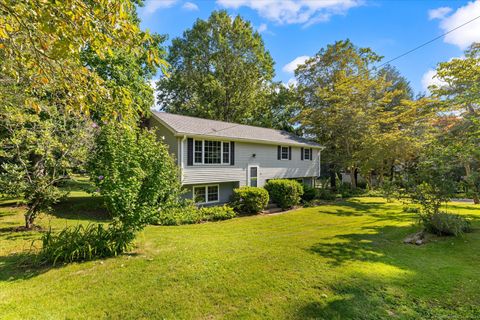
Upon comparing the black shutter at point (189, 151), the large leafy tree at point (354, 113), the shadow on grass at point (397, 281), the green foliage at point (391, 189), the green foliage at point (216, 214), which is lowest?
the shadow on grass at point (397, 281)

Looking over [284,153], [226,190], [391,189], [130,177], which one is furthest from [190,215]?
[284,153]

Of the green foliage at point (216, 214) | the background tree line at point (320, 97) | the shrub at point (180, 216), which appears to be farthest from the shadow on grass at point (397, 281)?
the background tree line at point (320, 97)

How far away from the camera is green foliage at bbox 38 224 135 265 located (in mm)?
5211

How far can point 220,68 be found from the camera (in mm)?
27812

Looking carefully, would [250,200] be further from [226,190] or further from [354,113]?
[354,113]

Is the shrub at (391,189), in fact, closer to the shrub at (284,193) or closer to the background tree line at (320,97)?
the shrub at (284,193)

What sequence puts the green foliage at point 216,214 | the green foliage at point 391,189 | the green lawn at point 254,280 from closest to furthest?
the green lawn at point 254,280 → the green foliage at point 391,189 → the green foliage at point 216,214

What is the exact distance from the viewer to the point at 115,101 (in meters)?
3.36

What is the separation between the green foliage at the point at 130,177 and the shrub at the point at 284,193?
30.7ft

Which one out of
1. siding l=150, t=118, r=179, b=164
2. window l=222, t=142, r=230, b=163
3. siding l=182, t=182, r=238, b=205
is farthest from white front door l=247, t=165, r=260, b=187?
siding l=150, t=118, r=179, b=164

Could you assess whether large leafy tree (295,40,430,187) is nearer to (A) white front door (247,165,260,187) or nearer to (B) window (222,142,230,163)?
(A) white front door (247,165,260,187)

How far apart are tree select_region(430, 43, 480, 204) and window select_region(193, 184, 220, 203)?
11.0 meters

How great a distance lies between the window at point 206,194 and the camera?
43.9 ft

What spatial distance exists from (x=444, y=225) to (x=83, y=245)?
34.8 feet
